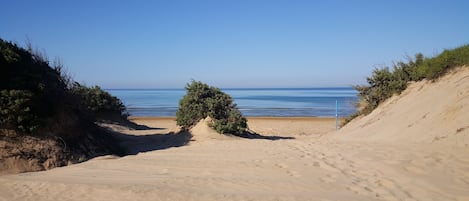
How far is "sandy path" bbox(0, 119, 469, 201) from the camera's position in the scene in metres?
5.71

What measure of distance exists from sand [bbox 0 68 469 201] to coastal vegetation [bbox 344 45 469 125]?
1.46m

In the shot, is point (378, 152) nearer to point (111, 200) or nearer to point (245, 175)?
point (245, 175)

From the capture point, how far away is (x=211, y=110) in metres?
16.5

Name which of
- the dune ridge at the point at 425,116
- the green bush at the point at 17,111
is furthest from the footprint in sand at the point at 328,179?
the green bush at the point at 17,111

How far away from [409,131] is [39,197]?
370 inches

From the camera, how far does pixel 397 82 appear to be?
16016mm

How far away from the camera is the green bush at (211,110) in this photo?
630 inches

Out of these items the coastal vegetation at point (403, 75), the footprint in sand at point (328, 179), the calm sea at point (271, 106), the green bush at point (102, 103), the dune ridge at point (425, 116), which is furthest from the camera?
the calm sea at point (271, 106)

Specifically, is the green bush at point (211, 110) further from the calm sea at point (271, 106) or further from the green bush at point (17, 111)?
the green bush at point (17, 111)

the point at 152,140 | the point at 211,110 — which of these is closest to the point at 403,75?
the point at 211,110

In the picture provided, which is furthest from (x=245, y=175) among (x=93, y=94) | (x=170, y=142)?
(x=93, y=94)

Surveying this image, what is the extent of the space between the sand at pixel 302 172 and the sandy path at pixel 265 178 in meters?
0.01

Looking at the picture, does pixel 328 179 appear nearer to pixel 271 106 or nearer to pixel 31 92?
pixel 31 92

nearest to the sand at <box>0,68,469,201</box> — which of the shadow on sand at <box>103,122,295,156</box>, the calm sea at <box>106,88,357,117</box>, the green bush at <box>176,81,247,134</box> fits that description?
the shadow on sand at <box>103,122,295,156</box>
